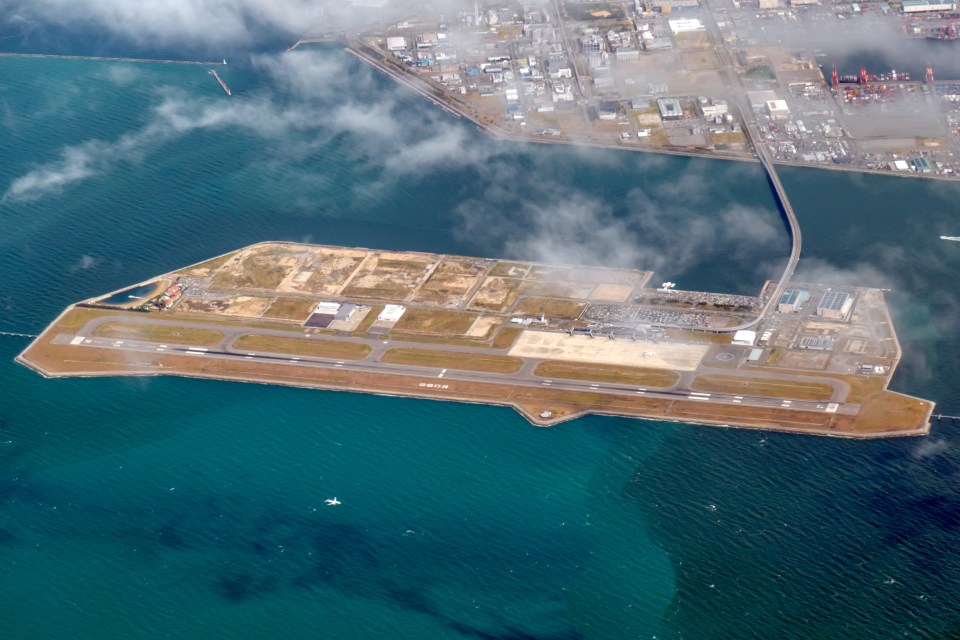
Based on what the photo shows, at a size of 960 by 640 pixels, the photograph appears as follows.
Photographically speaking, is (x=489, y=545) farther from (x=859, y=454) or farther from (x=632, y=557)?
(x=859, y=454)

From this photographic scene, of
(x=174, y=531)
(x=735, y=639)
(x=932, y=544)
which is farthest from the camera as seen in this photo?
(x=174, y=531)

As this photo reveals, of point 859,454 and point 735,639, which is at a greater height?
point 859,454

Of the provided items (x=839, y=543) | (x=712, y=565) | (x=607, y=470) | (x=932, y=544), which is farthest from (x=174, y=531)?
(x=932, y=544)

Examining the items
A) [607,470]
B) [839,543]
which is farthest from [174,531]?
[839,543]

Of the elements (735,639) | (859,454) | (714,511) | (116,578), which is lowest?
(116,578)

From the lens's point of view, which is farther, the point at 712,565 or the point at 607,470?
the point at 607,470

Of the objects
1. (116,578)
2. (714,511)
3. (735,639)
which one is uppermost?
(714,511)

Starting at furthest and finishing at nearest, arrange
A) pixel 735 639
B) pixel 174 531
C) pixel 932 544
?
pixel 174 531 < pixel 932 544 < pixel 735 639

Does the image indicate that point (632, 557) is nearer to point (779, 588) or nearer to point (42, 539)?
point (779, 588)

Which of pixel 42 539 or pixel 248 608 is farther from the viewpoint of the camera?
pixel 42 539
